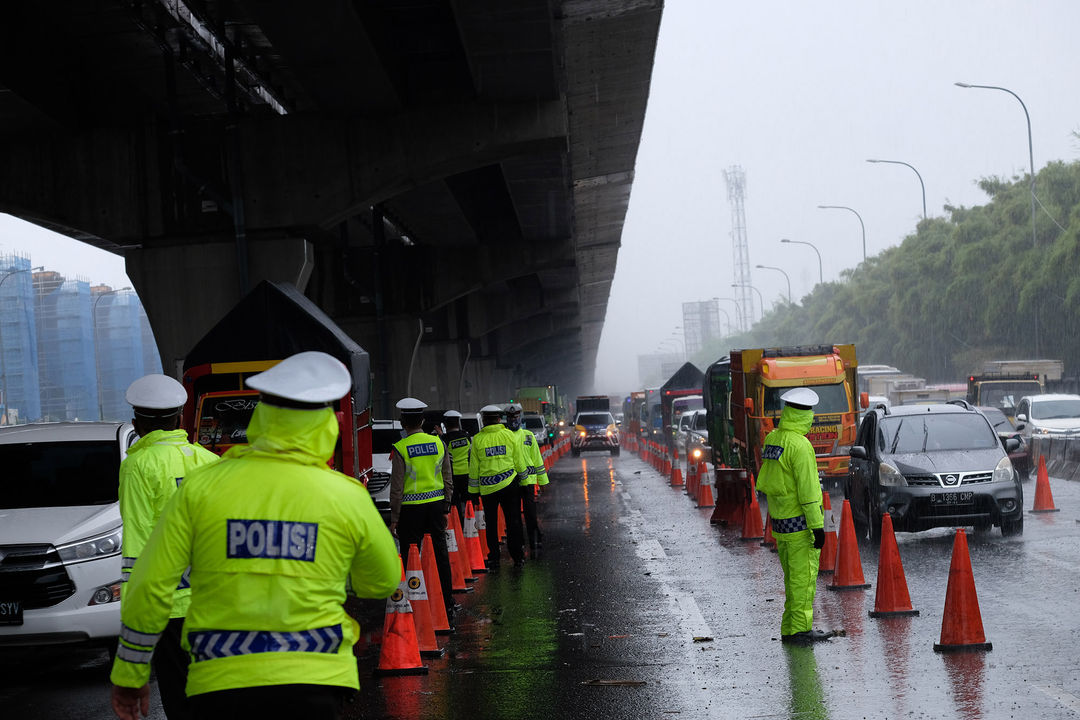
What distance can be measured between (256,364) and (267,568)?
1337cm

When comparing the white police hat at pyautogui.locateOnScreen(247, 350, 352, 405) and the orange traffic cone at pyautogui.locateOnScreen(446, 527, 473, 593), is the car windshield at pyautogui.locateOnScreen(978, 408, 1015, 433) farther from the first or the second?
the white police hat at pyautogui.locateOnScreen(247, 350, 352, 405)

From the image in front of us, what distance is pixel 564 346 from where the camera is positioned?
113 meters

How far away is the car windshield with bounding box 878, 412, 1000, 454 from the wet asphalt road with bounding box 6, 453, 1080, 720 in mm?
1202

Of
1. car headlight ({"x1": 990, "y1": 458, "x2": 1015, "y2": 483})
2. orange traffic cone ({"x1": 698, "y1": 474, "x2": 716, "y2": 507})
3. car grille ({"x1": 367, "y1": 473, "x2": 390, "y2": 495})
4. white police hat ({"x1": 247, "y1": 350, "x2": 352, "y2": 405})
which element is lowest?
orange traffic cone ({"x1": 698, "y1": 474, "x2": 716, "y2": 507})

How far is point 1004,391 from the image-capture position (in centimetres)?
3928

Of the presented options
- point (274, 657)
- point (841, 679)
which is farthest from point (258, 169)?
point (274, 657)

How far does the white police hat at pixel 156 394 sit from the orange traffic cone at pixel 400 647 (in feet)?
9.73

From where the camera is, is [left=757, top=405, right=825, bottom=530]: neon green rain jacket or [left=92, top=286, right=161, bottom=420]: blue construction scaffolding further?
[left=92, top=286, right=161, bottom=420]: blue construction scaffolding

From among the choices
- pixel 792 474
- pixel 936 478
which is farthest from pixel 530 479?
pixel 792 474

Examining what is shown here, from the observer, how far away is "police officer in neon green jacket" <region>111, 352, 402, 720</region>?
4.04 meters

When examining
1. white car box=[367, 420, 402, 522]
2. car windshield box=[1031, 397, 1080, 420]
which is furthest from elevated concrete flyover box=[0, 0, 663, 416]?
car windshield box=[1031, 397, 1080, 420]

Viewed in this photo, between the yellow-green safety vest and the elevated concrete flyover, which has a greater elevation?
the elevated concrete flyover

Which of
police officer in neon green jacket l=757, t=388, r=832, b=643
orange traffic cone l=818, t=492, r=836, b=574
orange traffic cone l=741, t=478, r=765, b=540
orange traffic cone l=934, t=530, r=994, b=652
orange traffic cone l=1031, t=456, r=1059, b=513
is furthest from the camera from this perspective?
orange traffic cone l=1031, t=456, r=1059, b=513

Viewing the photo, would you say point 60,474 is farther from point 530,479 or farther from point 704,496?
point 704,496
